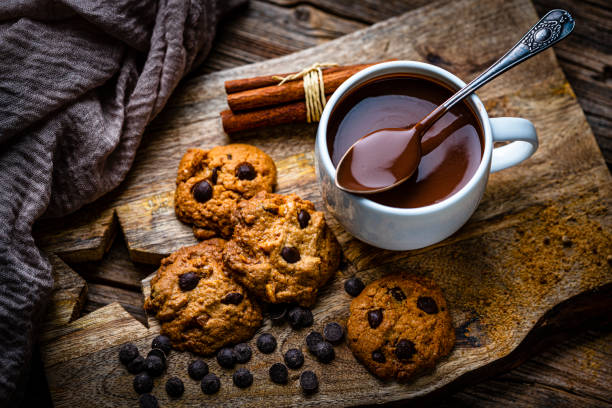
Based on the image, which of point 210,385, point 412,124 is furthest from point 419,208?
point 210,385

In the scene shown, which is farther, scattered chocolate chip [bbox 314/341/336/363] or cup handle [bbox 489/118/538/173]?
scattered chocolate chip [bbox 314/341/336/363]

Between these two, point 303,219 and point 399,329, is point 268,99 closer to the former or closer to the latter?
Result: point 303,219

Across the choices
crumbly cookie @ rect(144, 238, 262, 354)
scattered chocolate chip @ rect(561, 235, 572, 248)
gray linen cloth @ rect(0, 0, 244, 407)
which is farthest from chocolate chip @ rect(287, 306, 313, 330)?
scattered chocolate chip @ rect(561, 235, 572, 248)

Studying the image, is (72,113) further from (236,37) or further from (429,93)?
(429,93)

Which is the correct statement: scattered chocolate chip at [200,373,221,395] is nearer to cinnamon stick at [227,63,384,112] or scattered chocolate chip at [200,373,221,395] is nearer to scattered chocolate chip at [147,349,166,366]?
scattered chocolate chip at [147,349,166,366]

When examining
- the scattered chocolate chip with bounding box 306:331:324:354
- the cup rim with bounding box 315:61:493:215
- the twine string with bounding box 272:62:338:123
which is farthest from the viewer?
the twine string with bounding box 272:62:338:123

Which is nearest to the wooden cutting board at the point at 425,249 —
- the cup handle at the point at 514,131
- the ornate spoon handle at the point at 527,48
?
the cup handle at the point at 514,131
